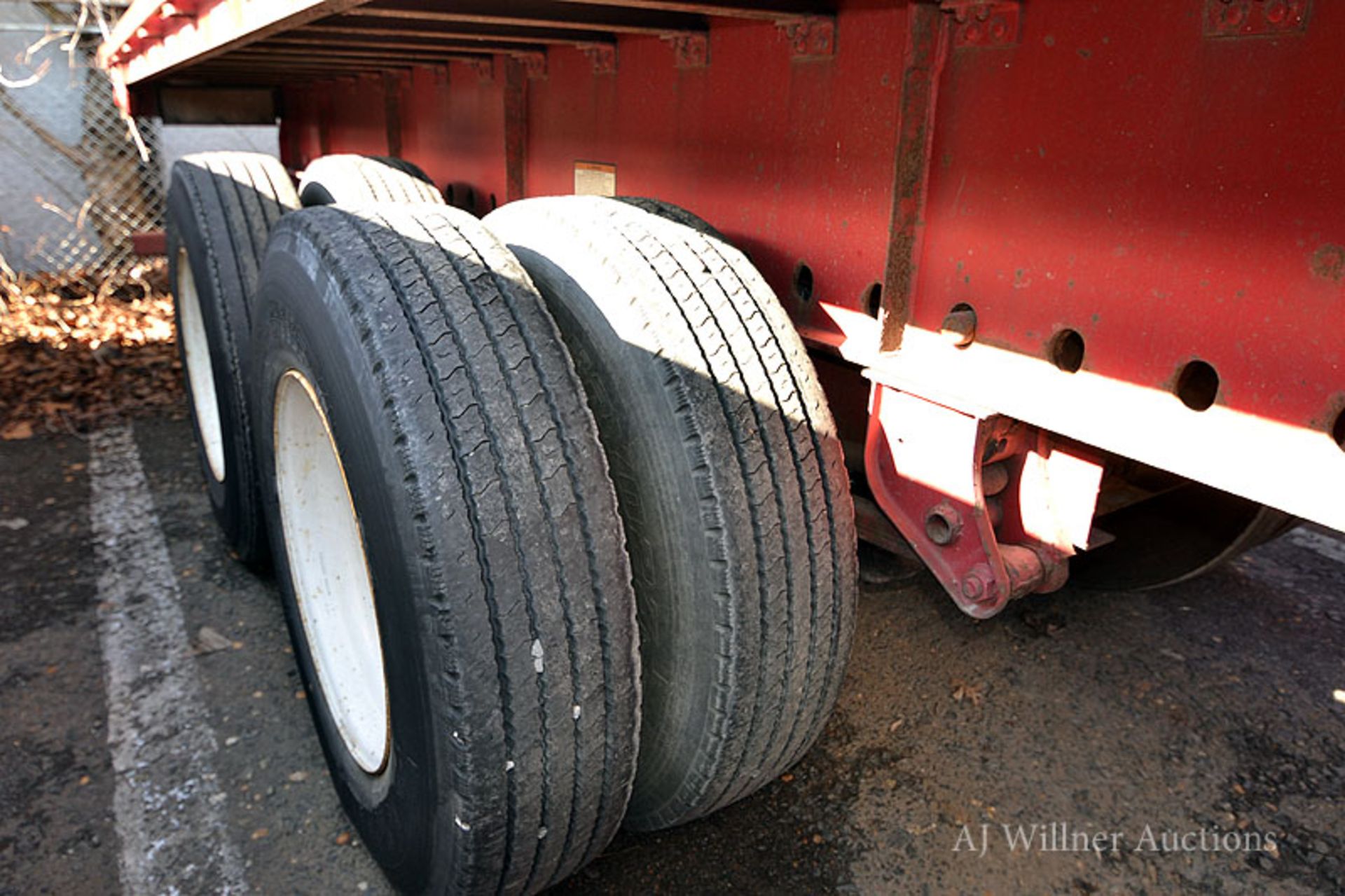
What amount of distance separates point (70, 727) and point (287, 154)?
15.9 ft

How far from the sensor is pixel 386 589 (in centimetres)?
161

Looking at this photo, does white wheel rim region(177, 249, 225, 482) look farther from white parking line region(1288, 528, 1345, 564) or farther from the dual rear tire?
→ white parking line region(1288, 528, 1345, 564)

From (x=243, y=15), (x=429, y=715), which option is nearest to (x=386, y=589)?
(x=429, y=715)

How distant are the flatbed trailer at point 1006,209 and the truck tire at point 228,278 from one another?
2.03 feet

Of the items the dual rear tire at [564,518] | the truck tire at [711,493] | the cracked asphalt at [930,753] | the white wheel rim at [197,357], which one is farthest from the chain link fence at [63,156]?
the truck tire at [711,493]

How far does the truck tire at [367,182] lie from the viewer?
342 centimetres

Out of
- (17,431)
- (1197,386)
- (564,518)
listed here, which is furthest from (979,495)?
(17,431)

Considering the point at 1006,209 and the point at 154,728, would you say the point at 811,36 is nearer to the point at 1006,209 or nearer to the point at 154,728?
the point at 1006,209

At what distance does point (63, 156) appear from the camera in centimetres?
760

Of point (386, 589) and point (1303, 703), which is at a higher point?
point (386, 589)

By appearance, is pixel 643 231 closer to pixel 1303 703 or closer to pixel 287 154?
pixel 1303 703

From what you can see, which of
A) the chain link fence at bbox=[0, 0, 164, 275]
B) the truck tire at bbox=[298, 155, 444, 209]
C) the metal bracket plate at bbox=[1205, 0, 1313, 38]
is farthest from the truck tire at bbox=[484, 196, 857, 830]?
the chain link fence at bbox=[0, 0, 164, 275]

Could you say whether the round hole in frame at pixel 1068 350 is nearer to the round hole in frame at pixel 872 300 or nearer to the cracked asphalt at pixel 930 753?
the round hole in frame at pixel 872 300

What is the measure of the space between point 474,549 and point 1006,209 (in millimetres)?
1047
